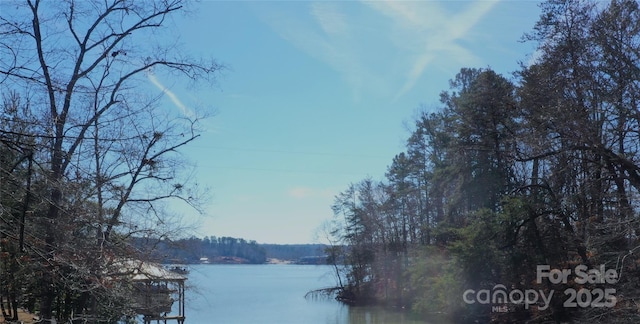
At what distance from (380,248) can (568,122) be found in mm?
23490

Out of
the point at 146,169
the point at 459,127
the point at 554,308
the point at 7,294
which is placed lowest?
the point at 554,308

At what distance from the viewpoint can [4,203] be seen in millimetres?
4988

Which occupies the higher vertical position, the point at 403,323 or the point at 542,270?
the point at 542,270

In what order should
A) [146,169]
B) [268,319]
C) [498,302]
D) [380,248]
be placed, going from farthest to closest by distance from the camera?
1. [380,248]
2. [268,319]
3. [498,302]
4. [146,169]

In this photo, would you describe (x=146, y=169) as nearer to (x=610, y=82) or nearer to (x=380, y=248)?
(x=610, y=82)

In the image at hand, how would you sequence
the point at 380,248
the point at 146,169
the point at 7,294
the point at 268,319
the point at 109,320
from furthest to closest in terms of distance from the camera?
the point at 380,248
the point at 268,319
the point at 146,169
the point at 109,320
the point at 7,294

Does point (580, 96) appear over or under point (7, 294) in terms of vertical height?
over

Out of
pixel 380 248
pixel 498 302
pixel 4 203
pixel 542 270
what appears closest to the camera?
pixel 4 203

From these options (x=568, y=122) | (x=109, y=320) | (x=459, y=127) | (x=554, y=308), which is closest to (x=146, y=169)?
(x=109, y=320)

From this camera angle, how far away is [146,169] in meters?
9.61

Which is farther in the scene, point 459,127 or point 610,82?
point 459,127

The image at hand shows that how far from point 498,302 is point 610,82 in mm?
10072

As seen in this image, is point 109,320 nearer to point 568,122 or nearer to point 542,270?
point 568,122

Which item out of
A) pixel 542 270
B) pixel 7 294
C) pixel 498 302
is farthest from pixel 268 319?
pixel 7 294
